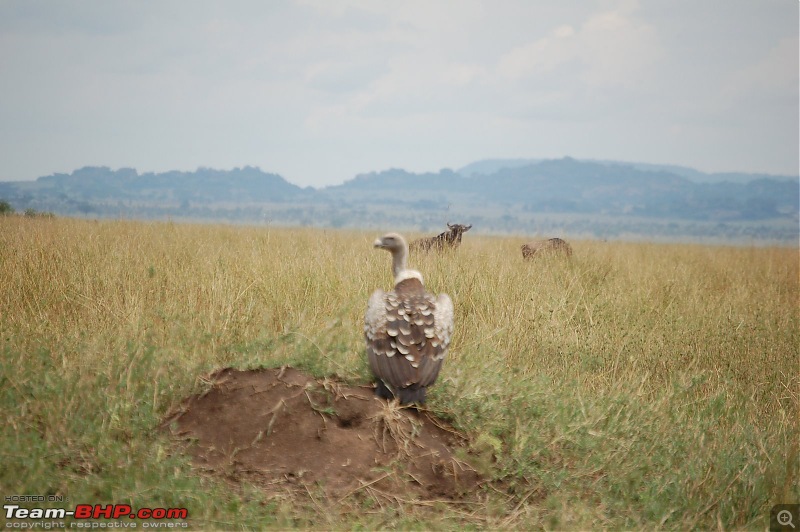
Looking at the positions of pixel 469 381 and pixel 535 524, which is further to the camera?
pixel 469 381

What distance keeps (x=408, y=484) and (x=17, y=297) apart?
5475 millimetres

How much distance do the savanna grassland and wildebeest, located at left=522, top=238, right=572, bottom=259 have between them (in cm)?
437

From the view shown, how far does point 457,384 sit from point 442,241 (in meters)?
7.31

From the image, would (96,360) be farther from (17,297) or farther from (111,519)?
(17,297)

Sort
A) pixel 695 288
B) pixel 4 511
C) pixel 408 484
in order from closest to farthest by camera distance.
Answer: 1. pixel 4 511
2. pixel 408 484
3. pixel 695 288

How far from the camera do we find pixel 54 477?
4191mm

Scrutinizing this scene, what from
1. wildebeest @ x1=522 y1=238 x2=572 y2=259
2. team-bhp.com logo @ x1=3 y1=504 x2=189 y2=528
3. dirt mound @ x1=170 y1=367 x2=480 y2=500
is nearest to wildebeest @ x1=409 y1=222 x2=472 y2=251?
wildebeest @ x1=522 y1=238 x2=572 y2=259

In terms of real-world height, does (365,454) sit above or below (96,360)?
below

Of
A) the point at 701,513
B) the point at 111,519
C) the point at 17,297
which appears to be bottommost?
the point at 701,513

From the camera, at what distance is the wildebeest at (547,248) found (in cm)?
1419

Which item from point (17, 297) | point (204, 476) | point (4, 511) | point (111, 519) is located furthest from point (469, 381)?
point (17, 297)

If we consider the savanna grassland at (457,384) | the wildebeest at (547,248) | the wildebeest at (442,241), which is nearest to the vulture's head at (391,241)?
the savanna grassland at (457,384)

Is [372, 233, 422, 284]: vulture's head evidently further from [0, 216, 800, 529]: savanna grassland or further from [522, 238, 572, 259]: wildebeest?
[522, 238, 572, 259]: wildebeest

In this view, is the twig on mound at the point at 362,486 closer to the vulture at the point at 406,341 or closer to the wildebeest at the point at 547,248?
the vulture at the point at 406,341
